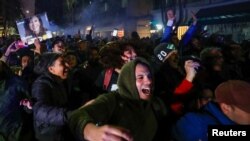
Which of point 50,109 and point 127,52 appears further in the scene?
point 127,52

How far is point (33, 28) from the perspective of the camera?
32.1ft

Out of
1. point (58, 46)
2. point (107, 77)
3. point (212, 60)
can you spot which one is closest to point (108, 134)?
point (107, 77)

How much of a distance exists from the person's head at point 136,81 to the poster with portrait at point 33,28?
6.46m

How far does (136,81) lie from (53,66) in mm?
1860

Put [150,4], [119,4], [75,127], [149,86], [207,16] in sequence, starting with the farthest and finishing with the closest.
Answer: [119,4] < [150,4] < [207,16] < [149,86] < [75,127]

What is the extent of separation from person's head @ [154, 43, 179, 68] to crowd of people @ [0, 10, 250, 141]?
0.05ft

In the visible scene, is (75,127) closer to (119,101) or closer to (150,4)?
(119,101)

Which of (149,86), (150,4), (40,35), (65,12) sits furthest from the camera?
(65,12)

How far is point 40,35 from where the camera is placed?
9641mm

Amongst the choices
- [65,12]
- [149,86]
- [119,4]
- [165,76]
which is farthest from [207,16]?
[65,12]

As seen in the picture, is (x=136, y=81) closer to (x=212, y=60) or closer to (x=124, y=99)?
(x=124, y=99)

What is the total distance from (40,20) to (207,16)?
20.4 meters

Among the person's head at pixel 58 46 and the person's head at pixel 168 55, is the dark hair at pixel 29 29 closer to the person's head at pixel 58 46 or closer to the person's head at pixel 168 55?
the person's head at pixel 58 46

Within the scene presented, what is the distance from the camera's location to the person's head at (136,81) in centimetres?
326
